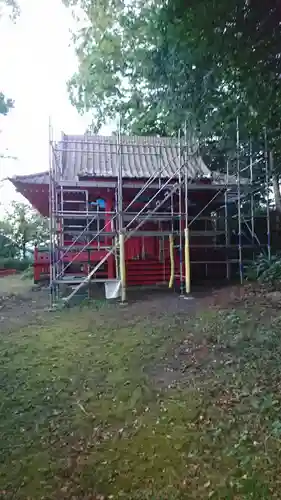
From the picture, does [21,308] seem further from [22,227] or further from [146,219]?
[22,227]

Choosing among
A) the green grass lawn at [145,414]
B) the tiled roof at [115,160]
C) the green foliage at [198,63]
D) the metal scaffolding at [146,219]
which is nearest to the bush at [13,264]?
the green foliage at [198,63]

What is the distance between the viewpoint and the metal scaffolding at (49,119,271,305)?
9.44 m

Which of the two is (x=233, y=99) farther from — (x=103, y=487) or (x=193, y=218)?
(x=103, y=487)

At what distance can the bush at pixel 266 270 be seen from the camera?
9453 mm

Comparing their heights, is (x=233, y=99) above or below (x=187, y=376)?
above

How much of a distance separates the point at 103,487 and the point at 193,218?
930 centimetres

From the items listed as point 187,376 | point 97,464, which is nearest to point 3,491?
point 97,464

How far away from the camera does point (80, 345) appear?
543 cm

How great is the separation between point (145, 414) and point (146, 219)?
664 centimetres

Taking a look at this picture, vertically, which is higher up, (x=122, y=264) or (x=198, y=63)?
(x=198, y=63)

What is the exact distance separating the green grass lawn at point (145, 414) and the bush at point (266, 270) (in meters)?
3.89

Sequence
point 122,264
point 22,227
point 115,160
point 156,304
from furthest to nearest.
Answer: point 22,227 < point 115,160 < point 122,264 < point 156,304

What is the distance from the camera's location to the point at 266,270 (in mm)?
9828

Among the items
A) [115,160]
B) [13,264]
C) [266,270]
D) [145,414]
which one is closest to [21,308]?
[115,160]
